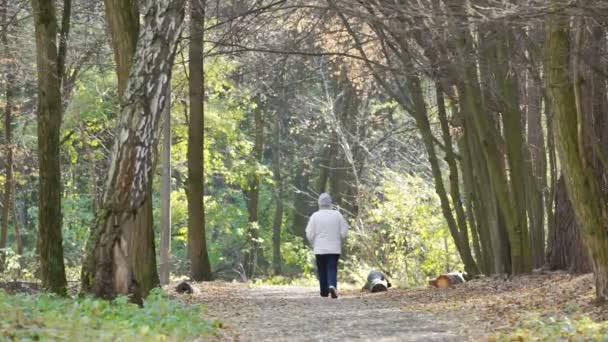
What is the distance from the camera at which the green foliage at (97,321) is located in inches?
290

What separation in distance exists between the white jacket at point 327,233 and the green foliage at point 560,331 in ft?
23.4

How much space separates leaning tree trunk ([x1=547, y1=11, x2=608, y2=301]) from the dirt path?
5.50 feet

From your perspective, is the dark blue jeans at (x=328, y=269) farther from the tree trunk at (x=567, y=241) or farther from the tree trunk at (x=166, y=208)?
the tree trunk at (x=166, y=208)

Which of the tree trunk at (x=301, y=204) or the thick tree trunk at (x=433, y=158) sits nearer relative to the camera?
the thick tree trunk at (x=433, y=158)

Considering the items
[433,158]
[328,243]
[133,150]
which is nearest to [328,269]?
[328,243]

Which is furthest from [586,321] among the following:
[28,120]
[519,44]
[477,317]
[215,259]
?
[215,259]

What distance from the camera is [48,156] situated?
43.7 feet

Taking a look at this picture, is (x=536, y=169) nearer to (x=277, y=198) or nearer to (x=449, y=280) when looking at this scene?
(x=449, y=280)

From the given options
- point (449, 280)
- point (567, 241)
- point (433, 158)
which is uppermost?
point (433, 158)

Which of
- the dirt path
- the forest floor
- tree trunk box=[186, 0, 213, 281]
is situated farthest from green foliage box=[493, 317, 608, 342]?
tree trunk box=[186, 0, 213, 281]

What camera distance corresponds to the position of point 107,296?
10703 millimetres

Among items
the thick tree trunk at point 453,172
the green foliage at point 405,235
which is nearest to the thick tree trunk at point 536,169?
the thick tree trunk at point 453,172

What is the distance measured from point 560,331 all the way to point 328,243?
808 cm

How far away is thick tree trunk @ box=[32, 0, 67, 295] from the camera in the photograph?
1322 centimetres
